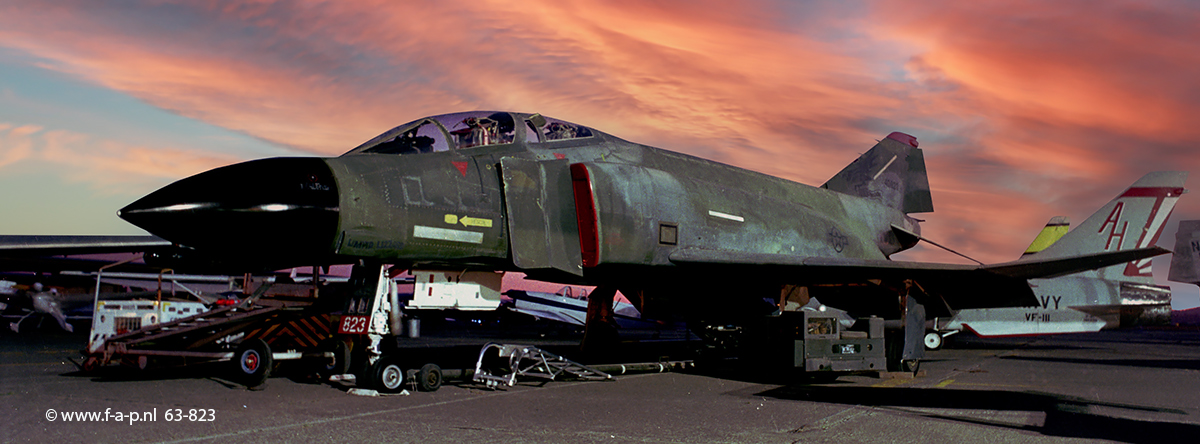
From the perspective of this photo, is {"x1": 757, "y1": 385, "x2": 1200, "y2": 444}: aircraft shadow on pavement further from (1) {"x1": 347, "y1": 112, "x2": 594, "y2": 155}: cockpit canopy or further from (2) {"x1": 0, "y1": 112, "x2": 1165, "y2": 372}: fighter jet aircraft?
(1) {"x1": 347, "y1": 112, "x2": 594, "y2": 155}: cockpit canopy

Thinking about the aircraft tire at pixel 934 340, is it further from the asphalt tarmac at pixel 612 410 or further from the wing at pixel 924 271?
the asphalt tarmac at pixel 612 410

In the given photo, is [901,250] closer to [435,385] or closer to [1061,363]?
[1061,363]

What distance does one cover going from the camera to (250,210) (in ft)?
22.8

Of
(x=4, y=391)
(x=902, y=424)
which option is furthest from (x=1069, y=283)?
(x=4, y=391)

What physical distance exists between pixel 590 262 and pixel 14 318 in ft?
88.8

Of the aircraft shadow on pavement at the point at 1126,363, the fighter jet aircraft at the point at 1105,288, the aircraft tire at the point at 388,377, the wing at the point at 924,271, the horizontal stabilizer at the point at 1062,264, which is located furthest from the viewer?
the fighter jet aircraft at the point at 1105,288

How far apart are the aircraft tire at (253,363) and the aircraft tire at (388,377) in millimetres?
1297

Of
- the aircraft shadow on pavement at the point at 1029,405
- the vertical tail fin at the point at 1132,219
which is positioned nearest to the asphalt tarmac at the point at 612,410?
the aircraft shadow on pavement at the point at 1029,405

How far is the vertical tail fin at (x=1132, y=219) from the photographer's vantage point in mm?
Result: 17406

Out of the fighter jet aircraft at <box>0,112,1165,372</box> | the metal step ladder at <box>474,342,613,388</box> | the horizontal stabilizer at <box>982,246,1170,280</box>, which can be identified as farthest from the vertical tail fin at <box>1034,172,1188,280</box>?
the metal step ladder at <box>474,342,613,388</box>

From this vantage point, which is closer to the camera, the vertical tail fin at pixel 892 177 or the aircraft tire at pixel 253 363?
the aircraft tire at pixel 253 363

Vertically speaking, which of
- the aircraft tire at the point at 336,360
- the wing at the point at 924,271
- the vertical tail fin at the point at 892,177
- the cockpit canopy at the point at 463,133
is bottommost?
the aircraft tire at the point at 336,360

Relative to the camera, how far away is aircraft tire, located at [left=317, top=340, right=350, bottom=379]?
8.75 meters

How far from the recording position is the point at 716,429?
5949 millimetres
